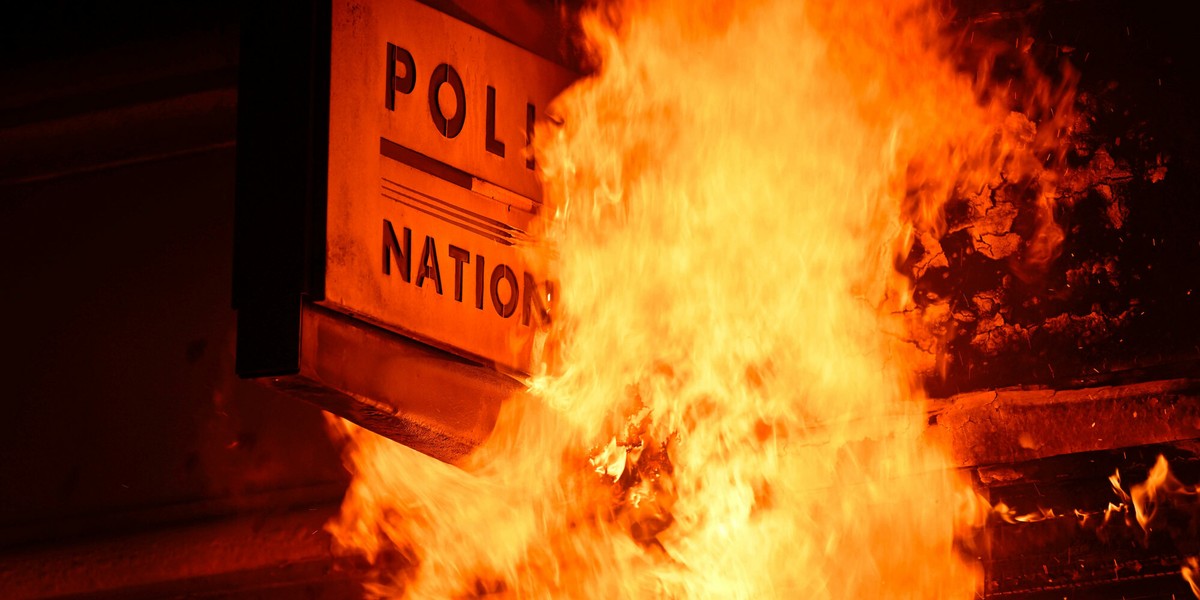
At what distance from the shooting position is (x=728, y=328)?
11.0ft

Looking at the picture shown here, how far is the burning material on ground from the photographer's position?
10.2 ft

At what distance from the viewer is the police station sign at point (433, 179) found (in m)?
2.43

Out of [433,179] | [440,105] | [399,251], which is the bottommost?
[399,251]

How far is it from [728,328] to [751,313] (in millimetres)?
80

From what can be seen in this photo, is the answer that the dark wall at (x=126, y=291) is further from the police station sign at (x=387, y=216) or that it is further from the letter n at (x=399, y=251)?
the letter n at (x=399, y=251)

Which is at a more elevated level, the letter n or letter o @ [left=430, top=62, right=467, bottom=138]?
letter o @ [left=430, top=62, right=467, bottom=138]

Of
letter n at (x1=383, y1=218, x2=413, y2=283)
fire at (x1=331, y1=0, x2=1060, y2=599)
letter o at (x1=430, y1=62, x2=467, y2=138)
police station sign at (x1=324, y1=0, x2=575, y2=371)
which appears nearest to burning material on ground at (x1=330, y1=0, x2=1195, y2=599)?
fire at (x1=331, y1=0, x2=1060, y2=599)

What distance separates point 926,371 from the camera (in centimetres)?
315

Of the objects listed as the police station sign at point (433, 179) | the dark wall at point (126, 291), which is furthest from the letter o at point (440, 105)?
the dark wall at point (126, 291)

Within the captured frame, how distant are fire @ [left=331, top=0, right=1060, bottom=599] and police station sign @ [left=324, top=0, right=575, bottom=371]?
0.53 feet

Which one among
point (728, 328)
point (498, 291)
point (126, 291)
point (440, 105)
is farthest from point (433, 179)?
point (126, 291)

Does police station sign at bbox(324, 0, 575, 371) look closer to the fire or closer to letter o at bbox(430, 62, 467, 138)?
letter o at bbox(430, 62, 467, 138)

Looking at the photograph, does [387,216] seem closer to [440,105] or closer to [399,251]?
[399,251]

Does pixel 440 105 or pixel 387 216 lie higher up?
pixel 440 105
